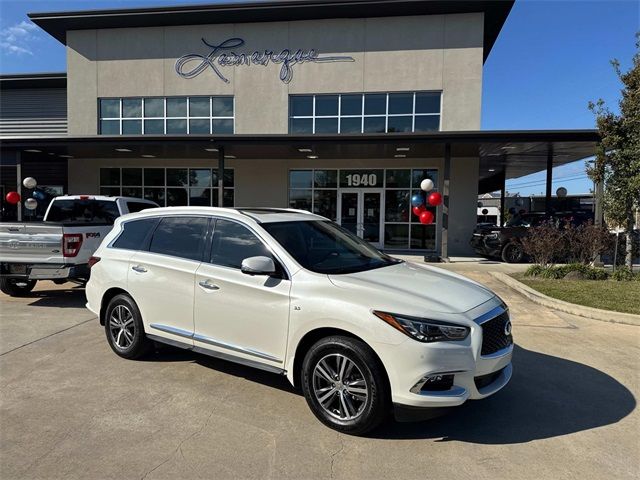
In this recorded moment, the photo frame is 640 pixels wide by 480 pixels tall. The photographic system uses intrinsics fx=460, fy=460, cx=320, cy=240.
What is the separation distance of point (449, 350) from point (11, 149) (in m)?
19.2

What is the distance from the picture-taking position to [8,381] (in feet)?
15.1

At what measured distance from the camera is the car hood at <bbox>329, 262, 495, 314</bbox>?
3504 mm

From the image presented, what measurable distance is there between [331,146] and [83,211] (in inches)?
329

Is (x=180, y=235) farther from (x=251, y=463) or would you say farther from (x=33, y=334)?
(x=33, y=334)

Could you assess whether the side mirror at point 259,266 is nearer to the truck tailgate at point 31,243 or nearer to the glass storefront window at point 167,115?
the truck tailgate at point 31,243

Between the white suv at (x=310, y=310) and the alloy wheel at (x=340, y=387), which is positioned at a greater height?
the white suv at (x=310, y=310)

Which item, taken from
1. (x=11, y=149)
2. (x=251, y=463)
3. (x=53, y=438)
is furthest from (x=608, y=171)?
(x=11, y=149)

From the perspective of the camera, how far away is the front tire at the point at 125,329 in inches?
202

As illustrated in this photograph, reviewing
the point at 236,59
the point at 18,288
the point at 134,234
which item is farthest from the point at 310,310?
the point at 236,59

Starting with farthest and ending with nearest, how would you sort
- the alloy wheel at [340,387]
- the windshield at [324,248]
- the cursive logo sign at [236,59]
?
the cursive logo sign at [236,59] < the windshield at [324,248] < the alloy wheel at [340,387]

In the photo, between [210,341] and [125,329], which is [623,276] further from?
[125,329]

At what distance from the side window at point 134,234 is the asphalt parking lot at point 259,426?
4.28ft

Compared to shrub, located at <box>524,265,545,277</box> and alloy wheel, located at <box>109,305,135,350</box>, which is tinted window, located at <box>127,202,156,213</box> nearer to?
alloy wheel, located at <box>109,305,135,350</box>

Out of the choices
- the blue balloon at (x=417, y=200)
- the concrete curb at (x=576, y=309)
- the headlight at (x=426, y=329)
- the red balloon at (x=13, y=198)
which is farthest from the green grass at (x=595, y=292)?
the red balloon at (x=13, y=198)
